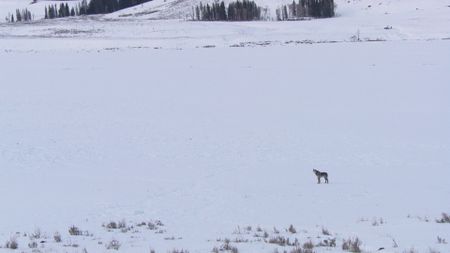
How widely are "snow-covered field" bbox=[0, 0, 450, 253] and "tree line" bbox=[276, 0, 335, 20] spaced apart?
53954 mm

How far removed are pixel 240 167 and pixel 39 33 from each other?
65.1 m

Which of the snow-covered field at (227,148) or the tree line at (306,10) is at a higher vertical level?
the tree line at (306,10)

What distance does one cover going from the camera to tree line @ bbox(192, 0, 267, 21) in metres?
109

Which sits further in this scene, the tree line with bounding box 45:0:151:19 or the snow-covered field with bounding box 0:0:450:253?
the tree line with bounding box 45:0:151:19

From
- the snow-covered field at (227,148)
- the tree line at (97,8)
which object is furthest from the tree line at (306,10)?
the tree line at (97,8)

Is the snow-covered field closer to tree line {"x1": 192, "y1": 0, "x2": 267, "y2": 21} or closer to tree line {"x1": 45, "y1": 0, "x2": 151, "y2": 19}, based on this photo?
tree line {"x1": 192, "y1": 0, "x2": 267, "y2": 21}

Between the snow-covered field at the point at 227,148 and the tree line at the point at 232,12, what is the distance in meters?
57.5

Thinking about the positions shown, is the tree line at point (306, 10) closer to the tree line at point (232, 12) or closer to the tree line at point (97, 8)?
the tree line at point (232, 12)

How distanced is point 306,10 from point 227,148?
90746 mm

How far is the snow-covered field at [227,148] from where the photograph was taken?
10.9 meters

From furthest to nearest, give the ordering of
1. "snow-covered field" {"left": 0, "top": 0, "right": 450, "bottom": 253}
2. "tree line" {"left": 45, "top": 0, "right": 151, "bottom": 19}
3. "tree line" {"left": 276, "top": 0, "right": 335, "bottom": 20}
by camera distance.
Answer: "tree line" {"left": 45, "top": 0, "right": 151, "bottom": 19}, "tree line" {"left": 276, "top": 0, "right": 335, "bottom": 20}, "snow-covered field" {"left": 0, "top": 0, "right": 450, "bottom": 253}

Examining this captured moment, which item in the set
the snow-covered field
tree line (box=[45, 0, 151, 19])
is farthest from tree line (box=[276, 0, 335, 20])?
tree line (box=[45, 0, 151, 19])

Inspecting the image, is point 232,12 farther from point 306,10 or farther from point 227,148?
point 227,148

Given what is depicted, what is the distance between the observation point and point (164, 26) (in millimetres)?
84750
